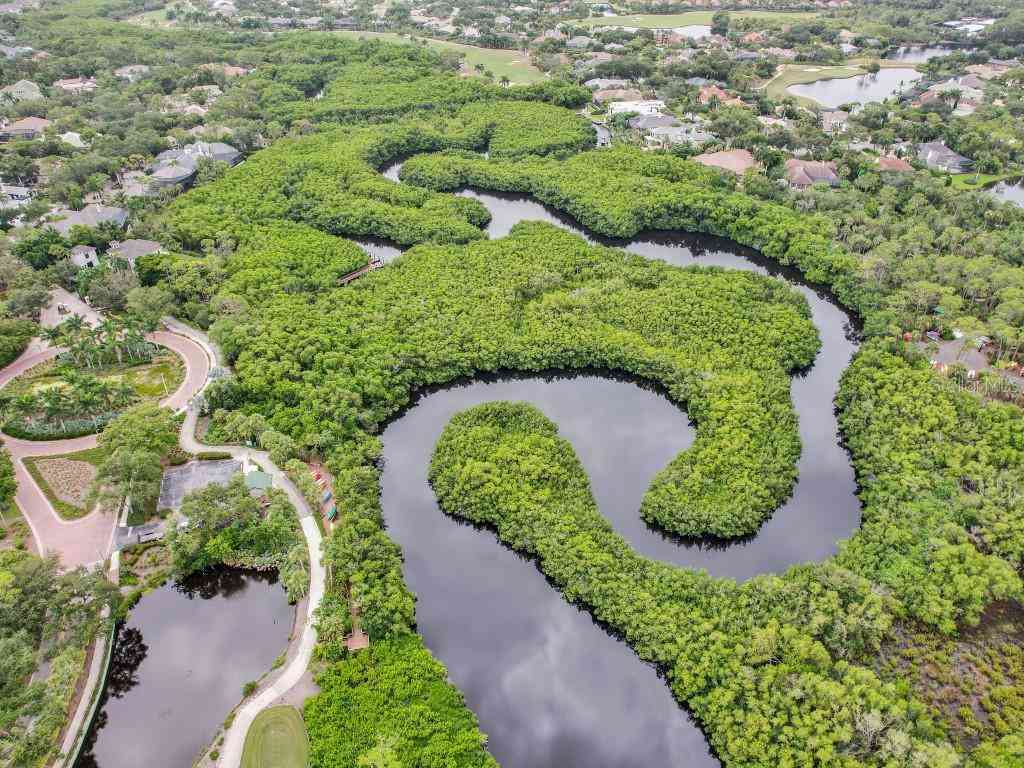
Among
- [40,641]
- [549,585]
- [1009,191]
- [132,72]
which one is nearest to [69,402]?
[40,641]

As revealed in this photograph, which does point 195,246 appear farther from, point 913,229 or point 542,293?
point 913,229

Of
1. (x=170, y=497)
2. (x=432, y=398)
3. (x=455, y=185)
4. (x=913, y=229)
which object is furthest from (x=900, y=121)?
(x=170, y=497)

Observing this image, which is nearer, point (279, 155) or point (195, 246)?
point (195, 246)

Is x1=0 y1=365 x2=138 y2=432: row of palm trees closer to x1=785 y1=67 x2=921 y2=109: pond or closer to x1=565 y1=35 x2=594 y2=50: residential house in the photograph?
x1=785 y1=67 x2=921 y2=109: pond

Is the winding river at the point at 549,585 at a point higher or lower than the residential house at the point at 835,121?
lower

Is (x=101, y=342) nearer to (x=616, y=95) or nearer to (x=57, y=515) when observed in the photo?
(x=57, y=515)

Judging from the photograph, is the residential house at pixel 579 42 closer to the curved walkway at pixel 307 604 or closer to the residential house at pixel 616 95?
the residential house at pixel 616 95

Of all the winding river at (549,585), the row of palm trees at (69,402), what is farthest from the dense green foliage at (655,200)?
the row of palm trees at (69,402)
